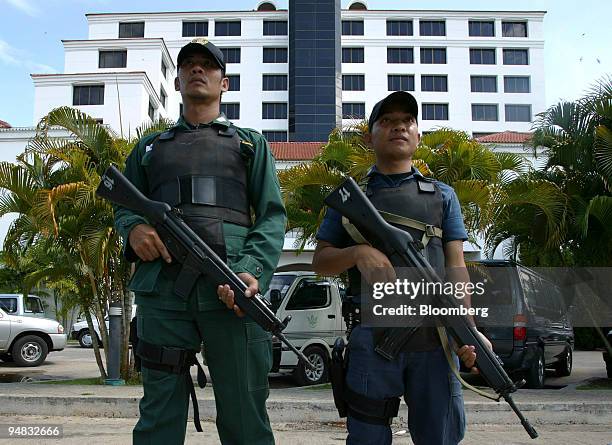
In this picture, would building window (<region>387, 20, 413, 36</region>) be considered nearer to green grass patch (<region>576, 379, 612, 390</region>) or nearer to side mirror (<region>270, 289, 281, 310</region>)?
side mirror (<region>270, 289, 281, 310</region>)

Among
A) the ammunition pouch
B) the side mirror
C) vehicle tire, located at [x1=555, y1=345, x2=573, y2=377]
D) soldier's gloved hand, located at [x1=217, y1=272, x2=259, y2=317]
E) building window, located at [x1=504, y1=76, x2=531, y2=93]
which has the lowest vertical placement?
vehicle tire, located at [x1=555, y1=345, x2=573, y2=377]

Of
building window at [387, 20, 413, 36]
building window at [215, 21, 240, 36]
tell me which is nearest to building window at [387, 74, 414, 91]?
building window at [387, 20, 413, 36]

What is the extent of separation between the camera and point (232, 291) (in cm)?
243

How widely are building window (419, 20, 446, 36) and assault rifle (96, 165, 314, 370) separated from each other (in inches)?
1944

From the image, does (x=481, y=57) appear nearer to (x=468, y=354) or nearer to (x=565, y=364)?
(x=565, y=364)

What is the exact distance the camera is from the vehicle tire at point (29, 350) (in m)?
11.8

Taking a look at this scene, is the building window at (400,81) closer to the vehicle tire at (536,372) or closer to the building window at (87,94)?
the building window at (87,94)

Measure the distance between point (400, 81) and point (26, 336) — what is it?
130ft

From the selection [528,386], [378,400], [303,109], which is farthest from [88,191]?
[303,109]

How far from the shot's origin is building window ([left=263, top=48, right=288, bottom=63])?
47969 mm

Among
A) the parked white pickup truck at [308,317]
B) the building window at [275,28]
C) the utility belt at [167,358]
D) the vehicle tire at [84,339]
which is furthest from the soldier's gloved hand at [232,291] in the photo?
the building window at [275,28]

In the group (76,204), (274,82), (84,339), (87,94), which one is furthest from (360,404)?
(274,82)

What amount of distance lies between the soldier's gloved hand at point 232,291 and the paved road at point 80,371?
21.1 ft

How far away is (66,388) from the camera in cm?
678
